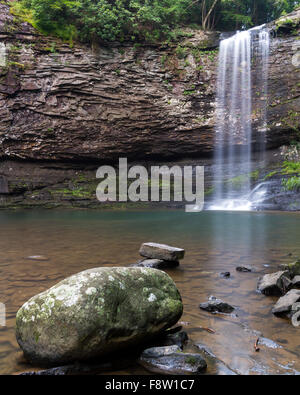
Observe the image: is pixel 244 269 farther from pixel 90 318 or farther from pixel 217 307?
pixel 90 318

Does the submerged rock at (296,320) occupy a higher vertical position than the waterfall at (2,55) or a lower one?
lower

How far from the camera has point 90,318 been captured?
206cm

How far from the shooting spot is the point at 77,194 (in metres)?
18.9

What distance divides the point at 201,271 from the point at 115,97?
16.8m

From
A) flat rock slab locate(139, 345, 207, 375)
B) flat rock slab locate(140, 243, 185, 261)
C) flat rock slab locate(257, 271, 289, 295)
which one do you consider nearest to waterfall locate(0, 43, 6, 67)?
flat rock slab locate(140, 243, 185, 261)

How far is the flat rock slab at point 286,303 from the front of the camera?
112 inches

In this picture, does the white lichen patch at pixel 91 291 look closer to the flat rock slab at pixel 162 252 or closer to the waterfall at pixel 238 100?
the flat rock slab at pixel 162 252

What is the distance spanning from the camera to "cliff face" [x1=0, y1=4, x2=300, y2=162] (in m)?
17.9

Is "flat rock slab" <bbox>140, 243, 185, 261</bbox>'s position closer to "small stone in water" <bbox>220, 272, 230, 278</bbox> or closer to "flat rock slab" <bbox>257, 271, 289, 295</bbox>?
"small stone in water" <bbox>220, 272, 230, 278</bbox>

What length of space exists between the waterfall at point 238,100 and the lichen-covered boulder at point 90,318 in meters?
18.0

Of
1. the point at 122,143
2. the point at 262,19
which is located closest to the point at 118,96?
the point at 122,143

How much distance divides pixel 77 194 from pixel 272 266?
15.7m

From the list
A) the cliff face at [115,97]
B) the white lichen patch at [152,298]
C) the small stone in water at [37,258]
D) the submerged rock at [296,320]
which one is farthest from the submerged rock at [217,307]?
the cliff face at [115,97]

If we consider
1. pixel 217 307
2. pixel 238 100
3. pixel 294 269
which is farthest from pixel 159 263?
pixel 238 100
